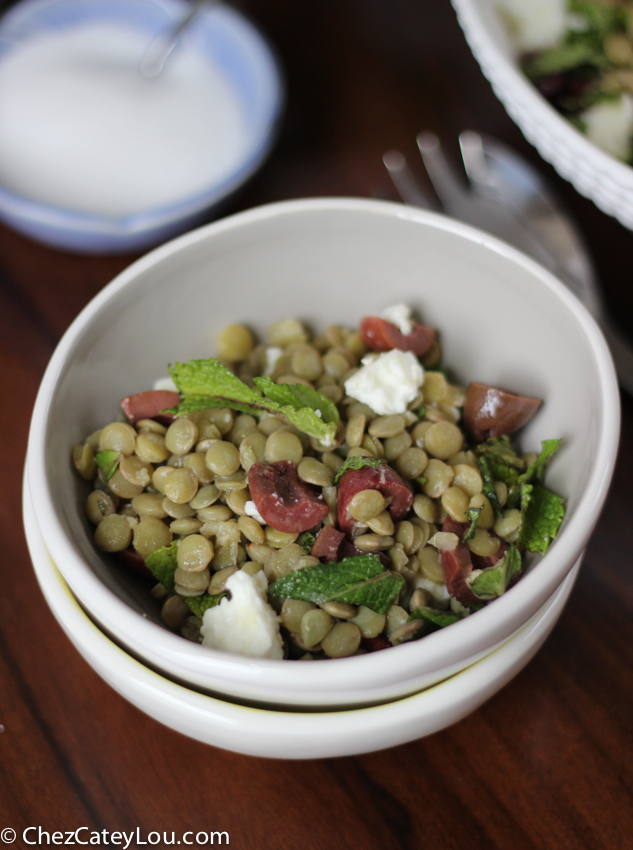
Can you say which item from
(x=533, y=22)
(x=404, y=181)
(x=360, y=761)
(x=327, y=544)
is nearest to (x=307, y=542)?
(x=327, y=544)

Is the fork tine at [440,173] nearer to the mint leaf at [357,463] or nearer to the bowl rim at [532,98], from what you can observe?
the bowl rim at [532,98]

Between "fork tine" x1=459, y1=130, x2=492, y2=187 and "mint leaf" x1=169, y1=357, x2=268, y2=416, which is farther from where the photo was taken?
"fork tine" x1=459, y1=130, x2=492, y2=187

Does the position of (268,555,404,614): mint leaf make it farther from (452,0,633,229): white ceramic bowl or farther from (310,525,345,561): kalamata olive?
(452,0,633,229): white ceramic bowl

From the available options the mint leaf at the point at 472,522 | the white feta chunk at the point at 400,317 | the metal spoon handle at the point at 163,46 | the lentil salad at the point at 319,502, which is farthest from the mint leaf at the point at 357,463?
the metal spoon handle at the point at 163,46

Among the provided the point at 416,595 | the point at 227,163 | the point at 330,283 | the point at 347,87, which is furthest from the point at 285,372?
the point at 347,87

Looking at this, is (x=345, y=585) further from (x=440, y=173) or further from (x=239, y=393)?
(x=440, y=173)

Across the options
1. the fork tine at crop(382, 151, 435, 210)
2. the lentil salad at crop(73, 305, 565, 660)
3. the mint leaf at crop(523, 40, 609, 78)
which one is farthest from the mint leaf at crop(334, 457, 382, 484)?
the mint leaf at crop(523, 40, 609, 78)

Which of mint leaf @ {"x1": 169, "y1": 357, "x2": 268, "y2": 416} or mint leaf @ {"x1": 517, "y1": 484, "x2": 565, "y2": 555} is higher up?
mint leaf @ {"x1": 169, "y1": 357, "x2": 268, "y2": 416}

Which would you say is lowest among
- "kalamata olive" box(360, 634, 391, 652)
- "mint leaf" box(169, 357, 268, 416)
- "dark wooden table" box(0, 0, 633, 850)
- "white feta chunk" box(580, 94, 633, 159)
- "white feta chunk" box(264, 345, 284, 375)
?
"dark wooden table" box(0, 0, 633, 850)
